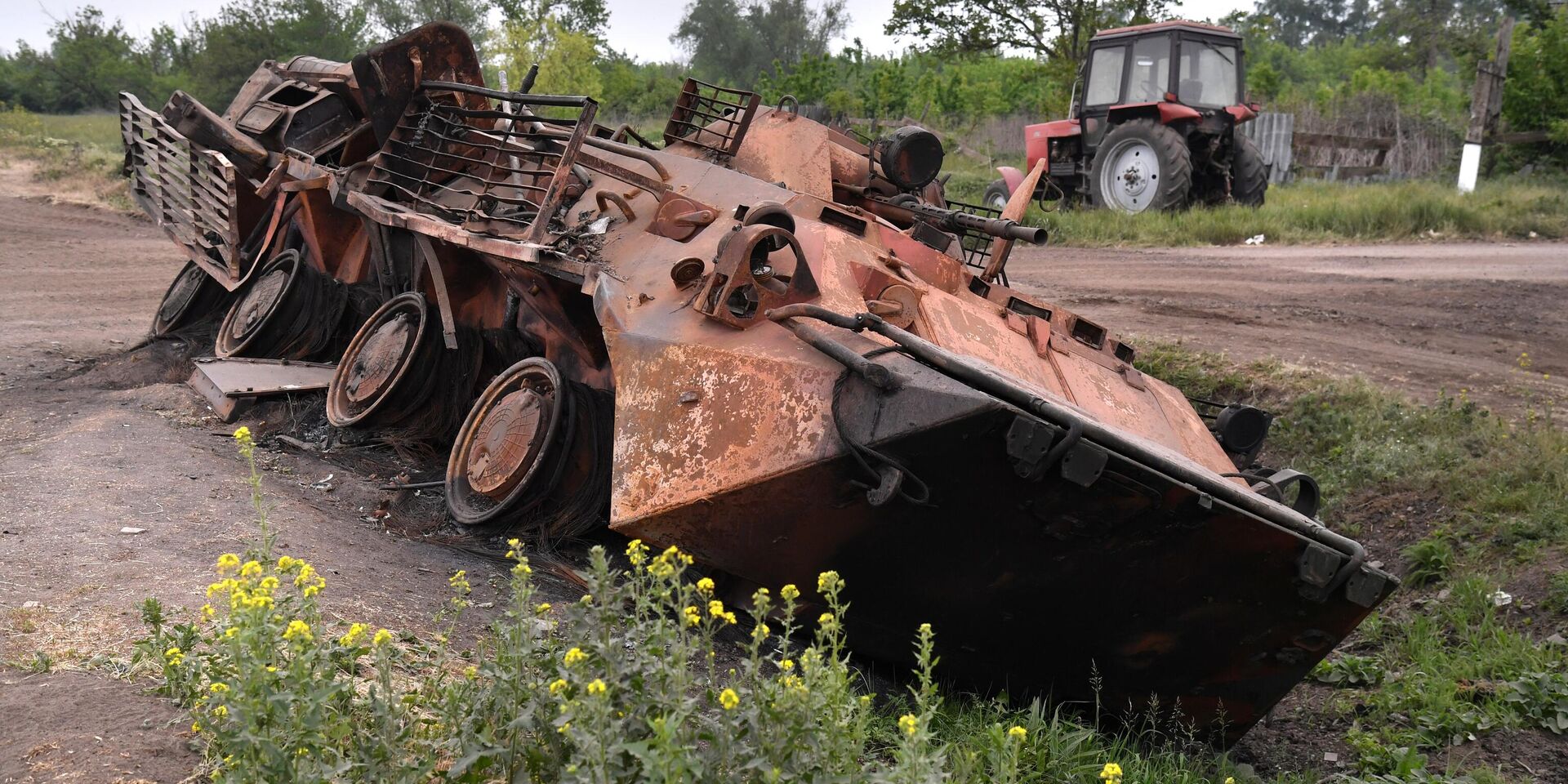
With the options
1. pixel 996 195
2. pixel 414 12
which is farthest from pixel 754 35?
pixel 996 195

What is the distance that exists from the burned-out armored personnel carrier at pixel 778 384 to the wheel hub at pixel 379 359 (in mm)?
21

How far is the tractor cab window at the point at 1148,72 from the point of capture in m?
15.2

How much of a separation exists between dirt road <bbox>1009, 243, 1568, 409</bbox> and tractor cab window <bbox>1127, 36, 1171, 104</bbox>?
2.72 metres

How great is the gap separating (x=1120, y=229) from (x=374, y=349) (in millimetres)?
9591

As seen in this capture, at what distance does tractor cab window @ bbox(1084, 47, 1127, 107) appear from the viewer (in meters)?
15.6

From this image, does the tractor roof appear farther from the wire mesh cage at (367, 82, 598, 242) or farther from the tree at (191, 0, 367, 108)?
the tree at (191, 0, 367, 108)

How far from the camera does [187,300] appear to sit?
9.16 meters

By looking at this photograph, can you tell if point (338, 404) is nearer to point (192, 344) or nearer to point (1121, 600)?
point (192, 344)

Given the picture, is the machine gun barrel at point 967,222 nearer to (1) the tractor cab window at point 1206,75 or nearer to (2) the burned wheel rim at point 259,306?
(2) the burned wheel rim at point 259,306

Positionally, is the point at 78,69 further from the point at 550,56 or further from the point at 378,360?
the point at 378,360

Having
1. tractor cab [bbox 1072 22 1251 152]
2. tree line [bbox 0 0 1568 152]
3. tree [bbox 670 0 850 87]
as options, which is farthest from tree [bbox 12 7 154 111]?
tractor cab [bbox 1072 22 1251 152]

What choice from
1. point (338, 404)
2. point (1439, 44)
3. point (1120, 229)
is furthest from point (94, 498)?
point (1439, 44)

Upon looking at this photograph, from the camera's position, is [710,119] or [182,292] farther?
[182,292]

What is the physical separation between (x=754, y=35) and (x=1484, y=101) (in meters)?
30.6
